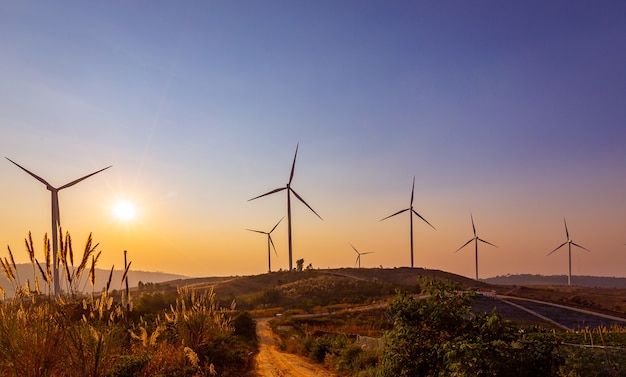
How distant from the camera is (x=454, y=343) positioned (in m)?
10.6

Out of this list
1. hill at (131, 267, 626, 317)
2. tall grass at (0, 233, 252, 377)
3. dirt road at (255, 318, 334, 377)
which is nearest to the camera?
tall grass at (0, 233, 252, 377)

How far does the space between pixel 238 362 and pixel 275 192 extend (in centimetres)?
5862

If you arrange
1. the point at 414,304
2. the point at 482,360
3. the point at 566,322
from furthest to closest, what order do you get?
the point at 566,322, the point at 414,304, the point at 482,360

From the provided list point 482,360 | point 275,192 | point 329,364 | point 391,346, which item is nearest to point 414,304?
point 391,346

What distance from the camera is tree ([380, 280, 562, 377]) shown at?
10.0 metres

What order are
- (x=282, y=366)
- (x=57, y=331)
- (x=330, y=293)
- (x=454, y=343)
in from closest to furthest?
(x=57, y=331)
(x=454, y=343)
(x=282, y=366)
(x=330, y=293)

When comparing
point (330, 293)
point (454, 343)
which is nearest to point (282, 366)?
point (454, 343)

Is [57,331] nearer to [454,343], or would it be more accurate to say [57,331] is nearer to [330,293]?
[454,343]

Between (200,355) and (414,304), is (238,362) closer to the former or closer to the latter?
(200,355)

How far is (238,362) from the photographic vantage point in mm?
19375

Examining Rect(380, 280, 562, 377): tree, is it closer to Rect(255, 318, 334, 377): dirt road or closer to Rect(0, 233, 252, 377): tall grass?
Rect(0, 233, 252, 377): tall grass

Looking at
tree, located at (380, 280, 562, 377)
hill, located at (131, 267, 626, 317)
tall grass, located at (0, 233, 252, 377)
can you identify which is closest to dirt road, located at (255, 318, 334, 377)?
tall grass, located at (0, 233, 252, 377)

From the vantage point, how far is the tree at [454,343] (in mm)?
10031

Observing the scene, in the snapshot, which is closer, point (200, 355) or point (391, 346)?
point (391, 346)
